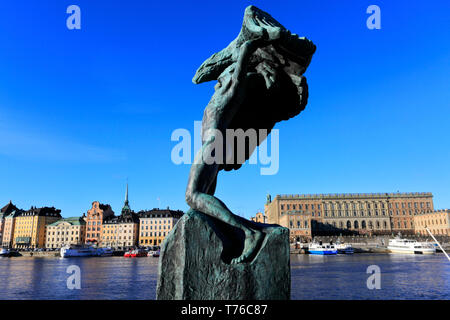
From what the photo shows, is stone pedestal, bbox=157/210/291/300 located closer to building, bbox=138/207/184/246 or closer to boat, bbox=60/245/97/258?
boat, bbox=60/245/97/258

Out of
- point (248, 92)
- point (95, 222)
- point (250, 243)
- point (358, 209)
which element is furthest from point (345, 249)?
point (250, 243)

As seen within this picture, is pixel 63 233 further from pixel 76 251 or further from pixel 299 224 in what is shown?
pixel 299 224

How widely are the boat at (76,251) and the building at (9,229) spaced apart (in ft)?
179

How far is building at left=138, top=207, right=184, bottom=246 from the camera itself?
100744 mm

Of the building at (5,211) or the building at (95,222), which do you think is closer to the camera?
the building at (95,222)

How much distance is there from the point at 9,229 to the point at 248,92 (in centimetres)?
13433

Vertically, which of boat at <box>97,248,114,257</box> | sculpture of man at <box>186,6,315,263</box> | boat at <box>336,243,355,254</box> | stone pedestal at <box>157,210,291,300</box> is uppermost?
sculpture of man at <box>186,6,315,263</box>

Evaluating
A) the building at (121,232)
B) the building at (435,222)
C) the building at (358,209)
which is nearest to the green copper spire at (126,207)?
the building at (121,232)

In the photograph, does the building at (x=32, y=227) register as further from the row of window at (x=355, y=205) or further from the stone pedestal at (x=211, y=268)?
the stone pedestal at (x=211, y=268)

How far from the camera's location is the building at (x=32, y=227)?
108562 millimetres

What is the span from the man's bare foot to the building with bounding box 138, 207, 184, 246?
9948 centimetres

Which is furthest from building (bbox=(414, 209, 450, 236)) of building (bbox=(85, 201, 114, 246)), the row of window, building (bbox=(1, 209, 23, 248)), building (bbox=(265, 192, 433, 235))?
building (bbox=(1, 209, 23, 248))

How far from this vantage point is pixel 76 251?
232ft
